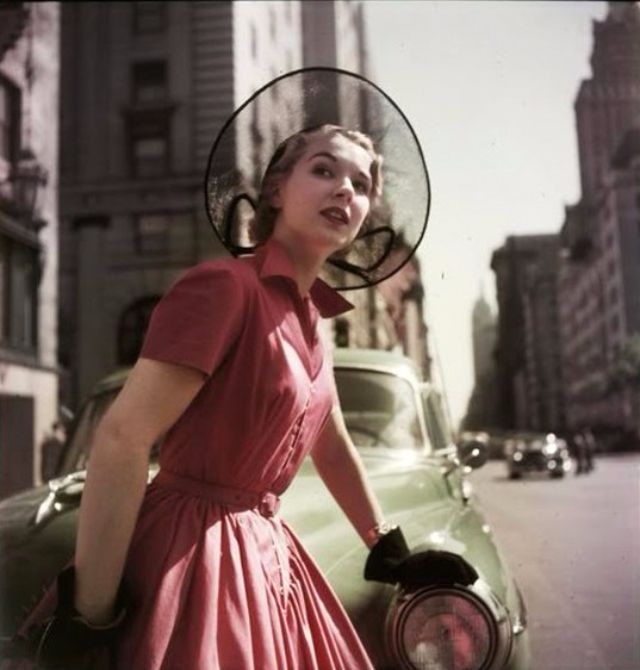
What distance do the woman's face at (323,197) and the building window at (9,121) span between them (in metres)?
2.08

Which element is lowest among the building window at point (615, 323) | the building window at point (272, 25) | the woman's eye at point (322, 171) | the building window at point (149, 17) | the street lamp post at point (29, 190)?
the building window at point (615, 323)

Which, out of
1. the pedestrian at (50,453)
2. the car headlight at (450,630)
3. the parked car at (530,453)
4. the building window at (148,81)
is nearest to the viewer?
the car headlight at (450,630)

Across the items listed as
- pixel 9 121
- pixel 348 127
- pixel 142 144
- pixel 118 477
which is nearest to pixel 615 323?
pixel 348 127

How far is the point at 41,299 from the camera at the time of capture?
2.43 m

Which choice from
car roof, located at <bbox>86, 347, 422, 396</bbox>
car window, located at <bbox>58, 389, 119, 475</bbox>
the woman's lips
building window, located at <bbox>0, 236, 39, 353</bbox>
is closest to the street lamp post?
building window, located at <bbox>0, 236, 39, 353</bbox>

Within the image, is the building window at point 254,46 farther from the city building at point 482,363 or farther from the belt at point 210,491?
the belt at point 210,491

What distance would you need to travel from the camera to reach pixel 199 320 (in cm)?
81

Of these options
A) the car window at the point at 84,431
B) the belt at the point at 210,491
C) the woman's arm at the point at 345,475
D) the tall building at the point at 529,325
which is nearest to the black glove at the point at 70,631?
the belt at the point at 210,491

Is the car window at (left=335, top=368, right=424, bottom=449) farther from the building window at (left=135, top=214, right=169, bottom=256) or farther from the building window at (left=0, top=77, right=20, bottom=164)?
the building window at (left=0, top=77, right=20, bottom=164)

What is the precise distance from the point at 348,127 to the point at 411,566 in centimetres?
65

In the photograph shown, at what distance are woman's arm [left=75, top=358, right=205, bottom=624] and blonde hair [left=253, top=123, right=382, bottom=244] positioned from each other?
305mm

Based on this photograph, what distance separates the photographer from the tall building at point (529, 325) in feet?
5.58

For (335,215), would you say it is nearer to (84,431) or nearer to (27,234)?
(84,431)

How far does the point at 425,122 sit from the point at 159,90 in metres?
1.24
